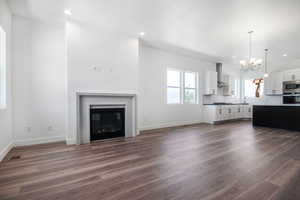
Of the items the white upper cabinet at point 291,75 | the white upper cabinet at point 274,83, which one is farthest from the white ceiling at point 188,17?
the white upper cabinet at point 274,83

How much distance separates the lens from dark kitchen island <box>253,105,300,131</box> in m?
5.13

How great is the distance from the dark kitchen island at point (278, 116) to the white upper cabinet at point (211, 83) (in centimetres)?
183

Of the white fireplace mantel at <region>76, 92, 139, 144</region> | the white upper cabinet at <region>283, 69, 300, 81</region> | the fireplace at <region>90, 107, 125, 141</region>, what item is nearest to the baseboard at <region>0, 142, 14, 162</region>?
the white fireplace mantel at <region>76, 92, 139, 144</region>

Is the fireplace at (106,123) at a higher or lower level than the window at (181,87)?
→ lower

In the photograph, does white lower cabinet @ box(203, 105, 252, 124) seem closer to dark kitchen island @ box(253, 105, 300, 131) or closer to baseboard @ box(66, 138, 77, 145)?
dark kitchen island @ box(253, 105, 300, 131)

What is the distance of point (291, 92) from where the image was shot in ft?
23.0

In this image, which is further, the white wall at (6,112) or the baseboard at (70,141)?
the baseboard at (70,141)

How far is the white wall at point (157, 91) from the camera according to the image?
532 cm

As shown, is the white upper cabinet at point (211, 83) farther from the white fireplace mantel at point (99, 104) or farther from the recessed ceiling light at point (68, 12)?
the recessed ceiling light at point (68, 12)

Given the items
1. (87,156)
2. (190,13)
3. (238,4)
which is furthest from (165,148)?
(238,4)

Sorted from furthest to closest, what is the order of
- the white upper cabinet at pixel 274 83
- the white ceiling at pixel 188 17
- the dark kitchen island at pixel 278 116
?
the white upper cabinet at pixel 274 83 < the dark kitchen island at pixel 278 116 < the white ceiling at pixel 188 17

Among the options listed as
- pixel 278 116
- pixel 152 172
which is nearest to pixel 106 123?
pixel 152 172

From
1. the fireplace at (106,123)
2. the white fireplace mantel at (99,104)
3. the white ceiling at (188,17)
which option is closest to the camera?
the white ceiling at (188,17)

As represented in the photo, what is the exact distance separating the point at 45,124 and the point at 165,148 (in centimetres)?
304
